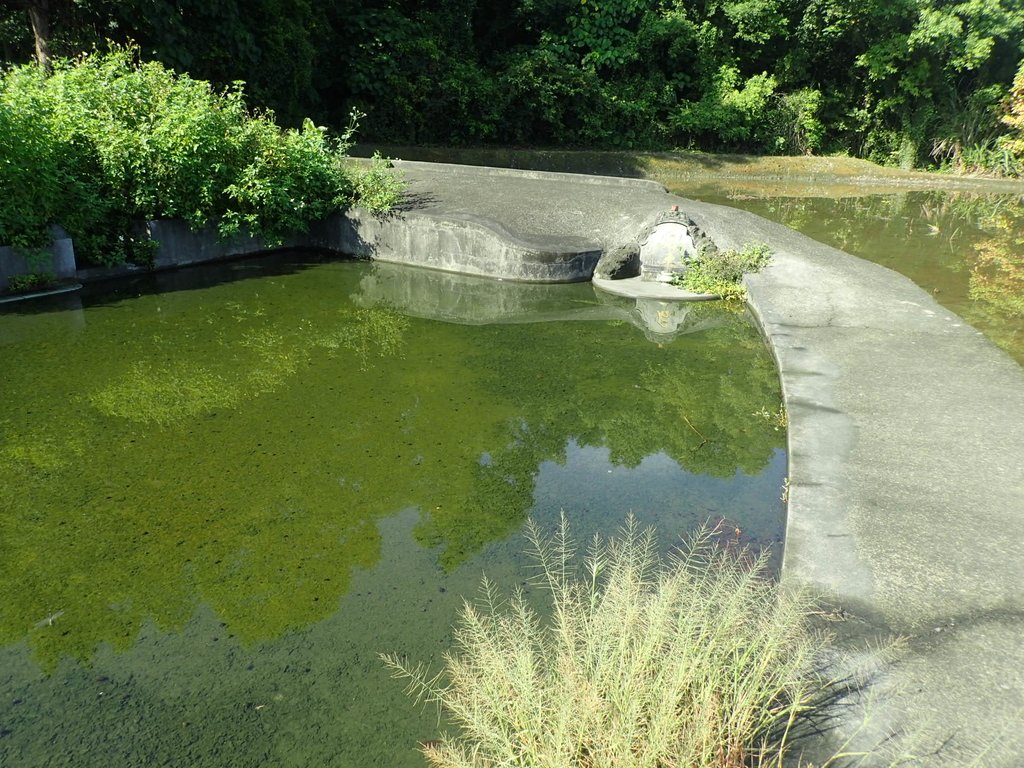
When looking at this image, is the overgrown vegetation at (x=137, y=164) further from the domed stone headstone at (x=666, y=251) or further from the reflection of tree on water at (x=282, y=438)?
the domed stone headstone at (x=666, y=251)

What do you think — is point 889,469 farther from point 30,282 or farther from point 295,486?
point 30,282

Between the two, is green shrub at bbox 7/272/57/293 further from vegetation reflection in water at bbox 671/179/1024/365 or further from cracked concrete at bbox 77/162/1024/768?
vegetation reflection in water at bbox 671/179/1024/365

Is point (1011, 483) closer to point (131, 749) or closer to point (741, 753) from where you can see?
point (741, 753)

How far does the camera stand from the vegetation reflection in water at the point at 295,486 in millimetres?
2723

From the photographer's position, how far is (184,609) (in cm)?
318

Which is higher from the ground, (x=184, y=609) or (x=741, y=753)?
(x=741, y=753)

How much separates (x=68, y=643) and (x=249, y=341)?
135 inches

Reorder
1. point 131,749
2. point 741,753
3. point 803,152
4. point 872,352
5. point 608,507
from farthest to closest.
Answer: point 803,152 → point 872,352 → point 608,507 → point 131,749 → point 741,753

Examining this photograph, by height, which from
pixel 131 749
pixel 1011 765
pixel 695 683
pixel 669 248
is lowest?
pixel 131 749

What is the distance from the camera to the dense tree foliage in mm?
15188

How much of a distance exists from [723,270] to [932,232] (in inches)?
229

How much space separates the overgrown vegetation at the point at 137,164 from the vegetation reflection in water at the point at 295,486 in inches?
38.8

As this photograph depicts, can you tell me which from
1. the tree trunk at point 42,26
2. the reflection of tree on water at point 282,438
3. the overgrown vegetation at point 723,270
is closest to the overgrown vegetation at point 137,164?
the reflection of tree on water at point 282,438

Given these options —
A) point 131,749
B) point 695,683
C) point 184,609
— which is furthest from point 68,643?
point 695,683
